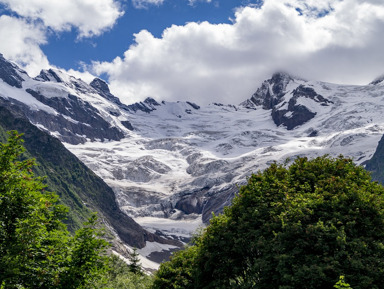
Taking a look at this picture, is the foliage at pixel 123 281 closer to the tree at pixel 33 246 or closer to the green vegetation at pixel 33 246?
the green vegetation at pixel 33 246

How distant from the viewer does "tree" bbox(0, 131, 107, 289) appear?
18.3 m

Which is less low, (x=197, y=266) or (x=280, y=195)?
(x=280, y=195)

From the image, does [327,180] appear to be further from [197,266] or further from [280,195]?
[197,266]

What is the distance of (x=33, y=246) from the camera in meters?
19.3

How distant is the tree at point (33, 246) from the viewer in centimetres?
1827

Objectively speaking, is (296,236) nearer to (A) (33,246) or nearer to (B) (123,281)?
(A) (33,246)

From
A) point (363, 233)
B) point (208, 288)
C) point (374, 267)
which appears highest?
point (363, 233)

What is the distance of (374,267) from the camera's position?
24.6 m

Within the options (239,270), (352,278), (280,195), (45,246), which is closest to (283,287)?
(352,278)

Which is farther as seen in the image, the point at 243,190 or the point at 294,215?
the point at 243,190

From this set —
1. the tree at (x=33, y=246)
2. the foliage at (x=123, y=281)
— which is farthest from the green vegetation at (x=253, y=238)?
the foliage at (x=123, y=281)

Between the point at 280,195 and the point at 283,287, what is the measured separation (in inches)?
353

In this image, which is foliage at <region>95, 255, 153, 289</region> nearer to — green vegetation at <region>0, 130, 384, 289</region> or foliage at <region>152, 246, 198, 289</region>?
green vegetation at <region>0, 130, 384, 289</region>

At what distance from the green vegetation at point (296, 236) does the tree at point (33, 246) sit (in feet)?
37.5
